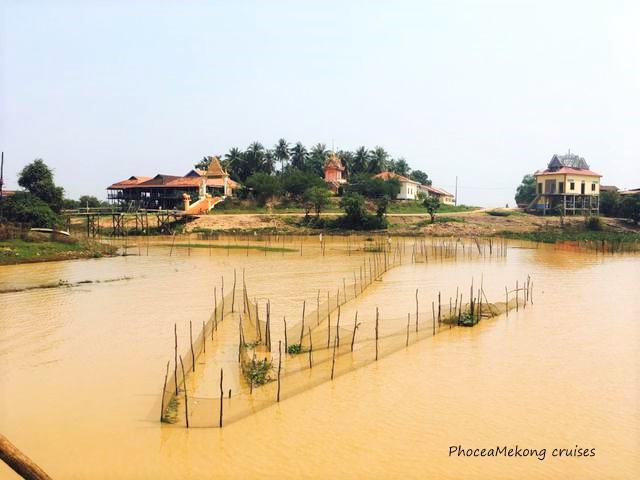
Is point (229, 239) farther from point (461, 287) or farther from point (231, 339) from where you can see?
point (231, 339)

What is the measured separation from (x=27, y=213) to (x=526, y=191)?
54042 mm

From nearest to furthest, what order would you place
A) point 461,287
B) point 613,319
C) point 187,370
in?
point 187,370, point 613,319, point 461,287

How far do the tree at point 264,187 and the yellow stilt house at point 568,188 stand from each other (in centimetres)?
2361

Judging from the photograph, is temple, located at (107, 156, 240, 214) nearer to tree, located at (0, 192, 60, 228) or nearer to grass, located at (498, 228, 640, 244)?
tree, located at (0, 192, 60, 228)

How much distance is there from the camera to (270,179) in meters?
52.1

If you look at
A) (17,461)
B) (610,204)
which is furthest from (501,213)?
(17,461)

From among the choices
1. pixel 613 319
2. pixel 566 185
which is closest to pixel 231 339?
pixel 613 319

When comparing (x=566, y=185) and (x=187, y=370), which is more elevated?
(x=566, y=185)

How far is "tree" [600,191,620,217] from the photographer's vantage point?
164ft

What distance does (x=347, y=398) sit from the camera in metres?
9.23

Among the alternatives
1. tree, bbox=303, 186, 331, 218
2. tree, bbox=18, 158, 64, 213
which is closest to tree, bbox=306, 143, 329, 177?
tree, bbox=303, 186, 331, 218

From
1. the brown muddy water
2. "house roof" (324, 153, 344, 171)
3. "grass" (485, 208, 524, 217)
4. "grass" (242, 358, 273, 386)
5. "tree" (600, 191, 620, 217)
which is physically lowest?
the brown muddy water

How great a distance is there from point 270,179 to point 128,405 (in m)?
43.9

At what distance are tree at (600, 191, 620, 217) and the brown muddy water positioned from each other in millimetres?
35674
